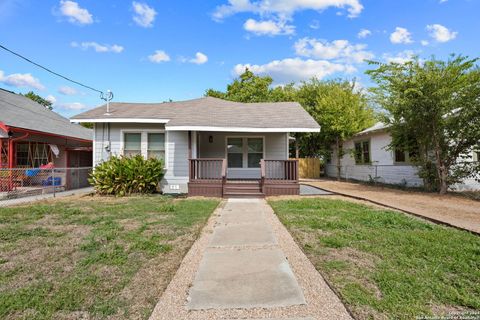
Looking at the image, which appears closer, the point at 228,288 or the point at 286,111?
the point at 228,288

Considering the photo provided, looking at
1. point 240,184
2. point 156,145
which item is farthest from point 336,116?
point 156,145

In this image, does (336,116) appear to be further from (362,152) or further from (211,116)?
(211,116)

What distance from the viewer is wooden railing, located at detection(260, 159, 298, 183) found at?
1000 cm

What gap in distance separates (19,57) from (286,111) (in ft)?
36.5

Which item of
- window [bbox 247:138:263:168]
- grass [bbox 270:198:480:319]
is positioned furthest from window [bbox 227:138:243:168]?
grass [bbox 270:198:480:319]

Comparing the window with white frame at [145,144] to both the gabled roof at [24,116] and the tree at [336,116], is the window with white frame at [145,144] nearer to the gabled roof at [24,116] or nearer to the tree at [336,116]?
the gabled roof at [24,116]

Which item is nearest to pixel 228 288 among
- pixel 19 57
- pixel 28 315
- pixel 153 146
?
pixel 28 315

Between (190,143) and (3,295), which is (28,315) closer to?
(3,295)

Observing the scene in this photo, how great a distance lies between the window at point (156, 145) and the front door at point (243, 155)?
2.87 meters

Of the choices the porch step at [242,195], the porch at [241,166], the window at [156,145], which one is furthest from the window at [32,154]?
the porch step at [242,195]

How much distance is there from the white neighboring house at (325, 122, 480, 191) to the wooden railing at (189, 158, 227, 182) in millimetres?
7899

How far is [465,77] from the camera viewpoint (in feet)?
30.2

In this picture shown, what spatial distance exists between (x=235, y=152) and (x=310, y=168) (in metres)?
10.9

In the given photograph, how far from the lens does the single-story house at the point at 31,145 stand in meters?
11.0
